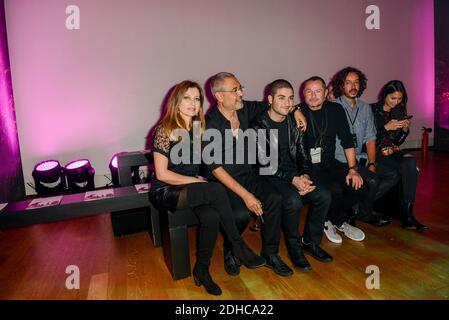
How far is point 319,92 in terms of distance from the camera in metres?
2.65

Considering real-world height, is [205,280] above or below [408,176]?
below

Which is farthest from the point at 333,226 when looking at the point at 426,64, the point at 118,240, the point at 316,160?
the point at 426,64

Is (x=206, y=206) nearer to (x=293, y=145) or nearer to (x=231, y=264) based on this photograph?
(x=231, y=264)

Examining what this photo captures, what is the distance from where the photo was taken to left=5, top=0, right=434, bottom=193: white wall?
4.48m

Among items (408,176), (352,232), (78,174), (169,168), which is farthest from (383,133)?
(78,174)

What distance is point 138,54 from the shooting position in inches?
192

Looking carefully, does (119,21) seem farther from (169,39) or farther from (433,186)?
(433,186)

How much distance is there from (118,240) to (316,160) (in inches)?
78.7

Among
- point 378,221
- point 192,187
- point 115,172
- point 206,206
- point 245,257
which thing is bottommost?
point 378,221

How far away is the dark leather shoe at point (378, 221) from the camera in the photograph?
9.82ft

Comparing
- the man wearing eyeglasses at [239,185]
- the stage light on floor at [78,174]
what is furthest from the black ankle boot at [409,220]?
the stage light on floor at [78,174]

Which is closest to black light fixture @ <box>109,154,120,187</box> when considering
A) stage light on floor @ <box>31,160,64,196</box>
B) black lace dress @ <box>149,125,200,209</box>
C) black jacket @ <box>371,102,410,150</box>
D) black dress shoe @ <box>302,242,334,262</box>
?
stage light on floor @ <box>31,160,64,196</box>

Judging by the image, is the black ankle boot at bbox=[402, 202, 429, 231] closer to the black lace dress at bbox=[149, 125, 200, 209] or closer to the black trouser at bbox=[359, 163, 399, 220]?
the black trouser at bbox=[359, 163, 399, 220]

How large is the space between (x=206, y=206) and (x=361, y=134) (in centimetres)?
182
